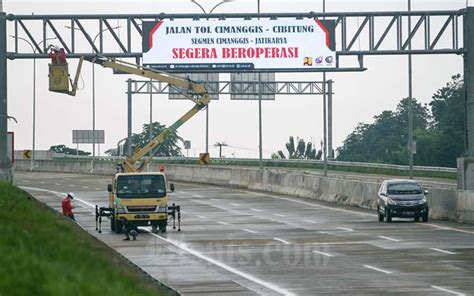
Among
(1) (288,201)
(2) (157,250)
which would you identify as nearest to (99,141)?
(1) (288,201)

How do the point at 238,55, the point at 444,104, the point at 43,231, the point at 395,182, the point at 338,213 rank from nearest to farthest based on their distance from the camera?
1. the point at 43,231
2. the point at 395,182
3. the point at 338,213
4. the point at 238,55
5. the point at 444,104

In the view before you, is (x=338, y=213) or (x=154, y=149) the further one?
(x=154, y=149)

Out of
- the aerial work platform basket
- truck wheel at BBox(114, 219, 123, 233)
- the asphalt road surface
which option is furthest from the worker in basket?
truck wheel at BBox(114, 219, 123, 233)

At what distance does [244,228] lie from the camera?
4231 centimetres

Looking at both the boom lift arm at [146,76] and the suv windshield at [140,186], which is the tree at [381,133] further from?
the suv windshield at [140,186]

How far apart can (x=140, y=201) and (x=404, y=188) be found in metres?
9.91

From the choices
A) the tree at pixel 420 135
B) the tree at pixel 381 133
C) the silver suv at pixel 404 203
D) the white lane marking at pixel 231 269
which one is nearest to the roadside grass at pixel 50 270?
the white lane marking at pixel 231 269

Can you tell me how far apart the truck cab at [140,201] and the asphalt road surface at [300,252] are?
527 mm

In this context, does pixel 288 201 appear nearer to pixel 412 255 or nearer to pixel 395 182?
pixel 395 182

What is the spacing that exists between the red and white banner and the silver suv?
10.5 m

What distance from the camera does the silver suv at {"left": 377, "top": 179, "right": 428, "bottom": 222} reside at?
4559 cm

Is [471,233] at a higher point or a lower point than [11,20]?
lower

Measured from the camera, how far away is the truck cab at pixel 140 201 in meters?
41.5

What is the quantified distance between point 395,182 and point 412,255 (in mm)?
16522
